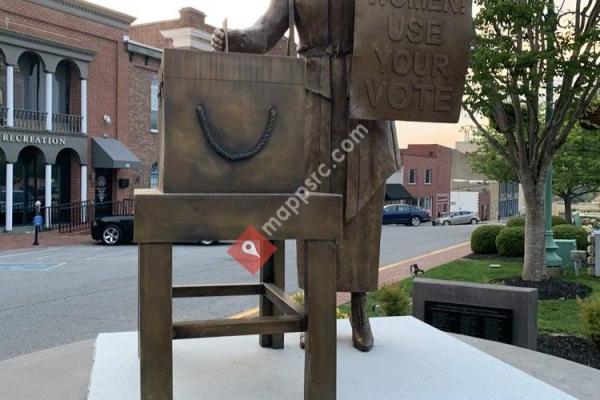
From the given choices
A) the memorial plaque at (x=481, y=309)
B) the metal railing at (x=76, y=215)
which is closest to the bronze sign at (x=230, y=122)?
the memorial plaque at (x=481, y=309)

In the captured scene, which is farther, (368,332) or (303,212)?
(368,332)

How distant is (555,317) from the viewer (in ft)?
25.1

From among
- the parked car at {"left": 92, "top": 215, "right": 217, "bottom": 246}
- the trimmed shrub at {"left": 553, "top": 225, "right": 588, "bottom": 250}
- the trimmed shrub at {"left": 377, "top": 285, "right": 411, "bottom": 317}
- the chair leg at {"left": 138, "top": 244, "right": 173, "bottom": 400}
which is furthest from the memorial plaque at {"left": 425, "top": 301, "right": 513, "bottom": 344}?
the parked car at {"left": 92, "top": 215, "right": 217, "bottom": 246}

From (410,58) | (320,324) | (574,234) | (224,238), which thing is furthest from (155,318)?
(574,234)

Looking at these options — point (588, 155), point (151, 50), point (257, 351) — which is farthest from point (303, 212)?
point (151, 50)

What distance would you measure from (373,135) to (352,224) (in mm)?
551

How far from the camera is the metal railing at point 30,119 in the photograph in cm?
2128

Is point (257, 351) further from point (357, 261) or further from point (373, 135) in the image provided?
point (373, 135)

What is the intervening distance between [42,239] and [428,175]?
3859 centimetres

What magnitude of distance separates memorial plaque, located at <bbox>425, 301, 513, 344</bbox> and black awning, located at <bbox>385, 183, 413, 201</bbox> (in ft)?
133

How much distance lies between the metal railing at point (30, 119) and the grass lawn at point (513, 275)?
15106 mm

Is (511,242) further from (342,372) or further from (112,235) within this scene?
(342,372)

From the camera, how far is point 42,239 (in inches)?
782

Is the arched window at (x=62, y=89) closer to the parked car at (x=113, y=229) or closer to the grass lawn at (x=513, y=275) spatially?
the parked car at (x=113, y=229)
